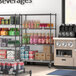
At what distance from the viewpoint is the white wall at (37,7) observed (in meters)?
10.9

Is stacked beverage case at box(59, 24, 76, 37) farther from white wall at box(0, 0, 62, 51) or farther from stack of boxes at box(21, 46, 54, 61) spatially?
stack of boxes at box(21, 46, 54, 61)

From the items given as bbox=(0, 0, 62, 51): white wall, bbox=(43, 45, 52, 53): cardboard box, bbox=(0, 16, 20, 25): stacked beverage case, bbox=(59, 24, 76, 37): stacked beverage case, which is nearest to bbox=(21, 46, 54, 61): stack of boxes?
bbox=(43, 45, 52, 53): cardboard box

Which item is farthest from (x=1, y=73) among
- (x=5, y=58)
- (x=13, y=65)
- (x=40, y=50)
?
(x=40, y=50)

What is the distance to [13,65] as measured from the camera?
25.5 feet

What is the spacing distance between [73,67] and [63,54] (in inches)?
24.6

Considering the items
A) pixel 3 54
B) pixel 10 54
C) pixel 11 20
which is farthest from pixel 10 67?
pixel 11 20

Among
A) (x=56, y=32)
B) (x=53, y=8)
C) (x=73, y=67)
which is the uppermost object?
(x=53, y=8)

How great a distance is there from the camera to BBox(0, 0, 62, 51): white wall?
10906 millimetres

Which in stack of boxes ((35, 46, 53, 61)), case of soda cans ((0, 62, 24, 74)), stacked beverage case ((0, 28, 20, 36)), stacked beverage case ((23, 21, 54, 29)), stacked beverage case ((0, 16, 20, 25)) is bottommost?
case of soda cans ((0, 62, 24, 74))

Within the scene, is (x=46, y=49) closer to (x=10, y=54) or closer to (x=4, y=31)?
(x=10, y=54)

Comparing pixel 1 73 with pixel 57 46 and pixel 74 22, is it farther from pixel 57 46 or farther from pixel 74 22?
pixel 74 22

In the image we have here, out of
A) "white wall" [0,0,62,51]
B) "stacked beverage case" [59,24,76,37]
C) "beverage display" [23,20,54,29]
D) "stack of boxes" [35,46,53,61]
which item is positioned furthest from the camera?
"white wall" [0,0,62,51]

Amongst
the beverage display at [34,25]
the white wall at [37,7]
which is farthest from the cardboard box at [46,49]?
the white wall at [37,7]

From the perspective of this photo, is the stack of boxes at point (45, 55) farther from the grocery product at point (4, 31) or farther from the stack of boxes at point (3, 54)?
the grocery product at point (4, 31)
